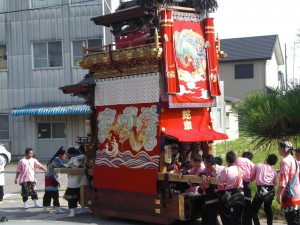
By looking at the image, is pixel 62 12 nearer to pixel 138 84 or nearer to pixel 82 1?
pixel 82 1

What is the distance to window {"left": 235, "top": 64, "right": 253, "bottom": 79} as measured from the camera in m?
37.4

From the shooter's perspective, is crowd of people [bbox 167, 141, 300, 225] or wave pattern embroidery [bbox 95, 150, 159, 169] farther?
wave pattern embroidery [bbox 95, 150, 159, 169]

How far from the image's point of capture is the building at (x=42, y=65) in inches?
925

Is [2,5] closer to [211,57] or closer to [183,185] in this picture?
[211,57]

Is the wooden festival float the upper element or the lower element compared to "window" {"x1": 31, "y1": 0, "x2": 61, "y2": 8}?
lower

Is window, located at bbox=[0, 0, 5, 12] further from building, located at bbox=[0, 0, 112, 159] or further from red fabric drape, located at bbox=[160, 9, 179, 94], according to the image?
red fabric drape, located at bbox=[160, 9, 179, 94]

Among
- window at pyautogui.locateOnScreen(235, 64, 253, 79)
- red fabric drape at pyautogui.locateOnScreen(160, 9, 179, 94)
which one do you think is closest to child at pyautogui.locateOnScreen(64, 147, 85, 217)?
red fabric drape at pyautogui.locateOnScreen(160, 9, 179, 94)

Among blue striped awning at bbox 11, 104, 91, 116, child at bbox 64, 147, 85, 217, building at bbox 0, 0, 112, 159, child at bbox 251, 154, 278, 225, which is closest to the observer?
child at bbox 251, 154, 278, 225

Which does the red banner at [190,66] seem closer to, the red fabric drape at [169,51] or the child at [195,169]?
the red fabric drape at [169,51]

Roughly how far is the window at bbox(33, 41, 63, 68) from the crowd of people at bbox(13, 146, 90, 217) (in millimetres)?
11972

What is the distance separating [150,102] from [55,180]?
3596 millimetres

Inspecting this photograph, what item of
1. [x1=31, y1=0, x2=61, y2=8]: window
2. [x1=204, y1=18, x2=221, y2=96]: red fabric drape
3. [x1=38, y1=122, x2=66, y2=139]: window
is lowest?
[x1=38, y1=122, x2=66, y2=139]: window

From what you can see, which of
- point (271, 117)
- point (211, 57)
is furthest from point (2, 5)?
point (271, 117)

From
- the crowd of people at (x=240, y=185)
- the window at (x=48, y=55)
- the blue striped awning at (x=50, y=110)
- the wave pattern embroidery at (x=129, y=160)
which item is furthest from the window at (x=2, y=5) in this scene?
the crowd of people at (x=240, y=185)
